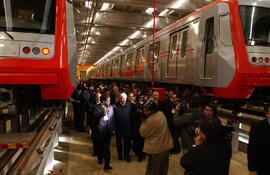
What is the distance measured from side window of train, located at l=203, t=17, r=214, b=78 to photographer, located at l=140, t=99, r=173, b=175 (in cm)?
292

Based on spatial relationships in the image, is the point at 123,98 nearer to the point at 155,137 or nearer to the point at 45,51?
the point at 155,137

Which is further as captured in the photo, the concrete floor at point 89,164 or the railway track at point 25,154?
the concrete floor at point 89,164

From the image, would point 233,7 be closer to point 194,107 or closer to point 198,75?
point 198,75

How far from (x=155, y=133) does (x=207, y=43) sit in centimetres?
349

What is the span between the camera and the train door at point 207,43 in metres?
5.86

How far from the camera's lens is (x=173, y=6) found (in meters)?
11.5

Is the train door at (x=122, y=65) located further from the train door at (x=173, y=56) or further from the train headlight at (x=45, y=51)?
the train headlight at (x=45, y=51)

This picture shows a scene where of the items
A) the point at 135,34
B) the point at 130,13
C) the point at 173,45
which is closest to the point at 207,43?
the point at 173,45

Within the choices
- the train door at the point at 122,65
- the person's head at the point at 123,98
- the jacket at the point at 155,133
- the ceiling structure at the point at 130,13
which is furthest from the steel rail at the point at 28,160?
the train door at the point at 122,65

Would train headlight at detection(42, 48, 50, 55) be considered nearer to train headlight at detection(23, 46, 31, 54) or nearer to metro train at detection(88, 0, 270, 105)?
train headlight at detection(23, 46, 31, 54)

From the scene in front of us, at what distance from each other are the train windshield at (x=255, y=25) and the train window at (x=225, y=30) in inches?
13.2

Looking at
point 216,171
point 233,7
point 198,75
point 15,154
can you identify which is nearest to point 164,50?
point 198,75

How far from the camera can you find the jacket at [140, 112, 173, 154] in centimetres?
343

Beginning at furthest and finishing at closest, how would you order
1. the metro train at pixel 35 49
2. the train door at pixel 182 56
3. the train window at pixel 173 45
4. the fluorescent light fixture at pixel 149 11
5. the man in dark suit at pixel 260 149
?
the fluorescent light fixture at pixel 149 11 < the train window at pixel 173 45 < the train door at pixel 182 56 < the metro train at pixel 35 49 < the man in dark suit at pixel 260 149
